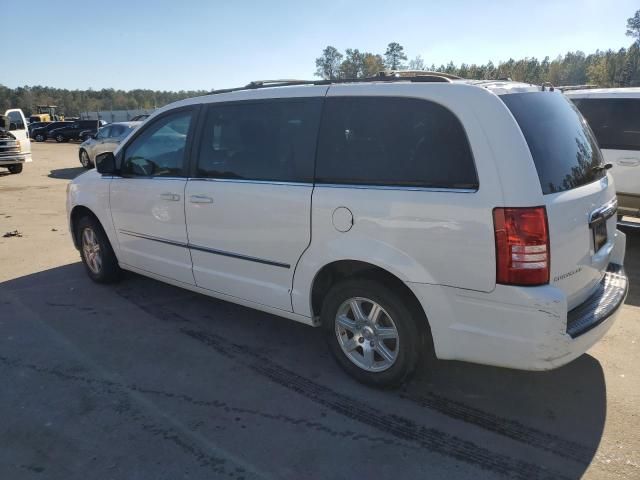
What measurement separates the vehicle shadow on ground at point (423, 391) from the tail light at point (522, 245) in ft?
3.00

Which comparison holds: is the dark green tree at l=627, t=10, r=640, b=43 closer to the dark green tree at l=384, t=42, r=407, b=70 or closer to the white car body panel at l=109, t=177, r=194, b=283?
the dark green tree at l=384, t=42, r=407, b=70

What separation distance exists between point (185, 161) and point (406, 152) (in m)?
2.03

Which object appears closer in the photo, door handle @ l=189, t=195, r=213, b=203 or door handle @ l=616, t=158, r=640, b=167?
door handle @ l=189, t=195, r=213, b=203

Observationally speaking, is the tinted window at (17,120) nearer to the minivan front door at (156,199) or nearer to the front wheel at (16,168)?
the front wheel at (16,168)

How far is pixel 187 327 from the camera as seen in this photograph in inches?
174

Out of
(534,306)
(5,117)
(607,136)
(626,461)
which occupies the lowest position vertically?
(626,461)

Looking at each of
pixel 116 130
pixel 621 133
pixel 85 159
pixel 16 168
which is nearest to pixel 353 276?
pixel 621 133

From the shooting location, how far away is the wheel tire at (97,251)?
5.28 metres

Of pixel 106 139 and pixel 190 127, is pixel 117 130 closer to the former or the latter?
pixel 106 139

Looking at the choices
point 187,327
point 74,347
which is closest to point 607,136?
point 187,327

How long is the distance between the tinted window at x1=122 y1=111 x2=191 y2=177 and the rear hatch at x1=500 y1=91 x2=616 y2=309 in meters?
2.65

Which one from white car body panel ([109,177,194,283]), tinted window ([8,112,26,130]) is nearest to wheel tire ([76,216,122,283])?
white car body panel ([109,177,194,283])

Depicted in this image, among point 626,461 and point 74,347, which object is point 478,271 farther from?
point 74,347

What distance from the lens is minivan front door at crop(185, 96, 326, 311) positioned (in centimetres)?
345
